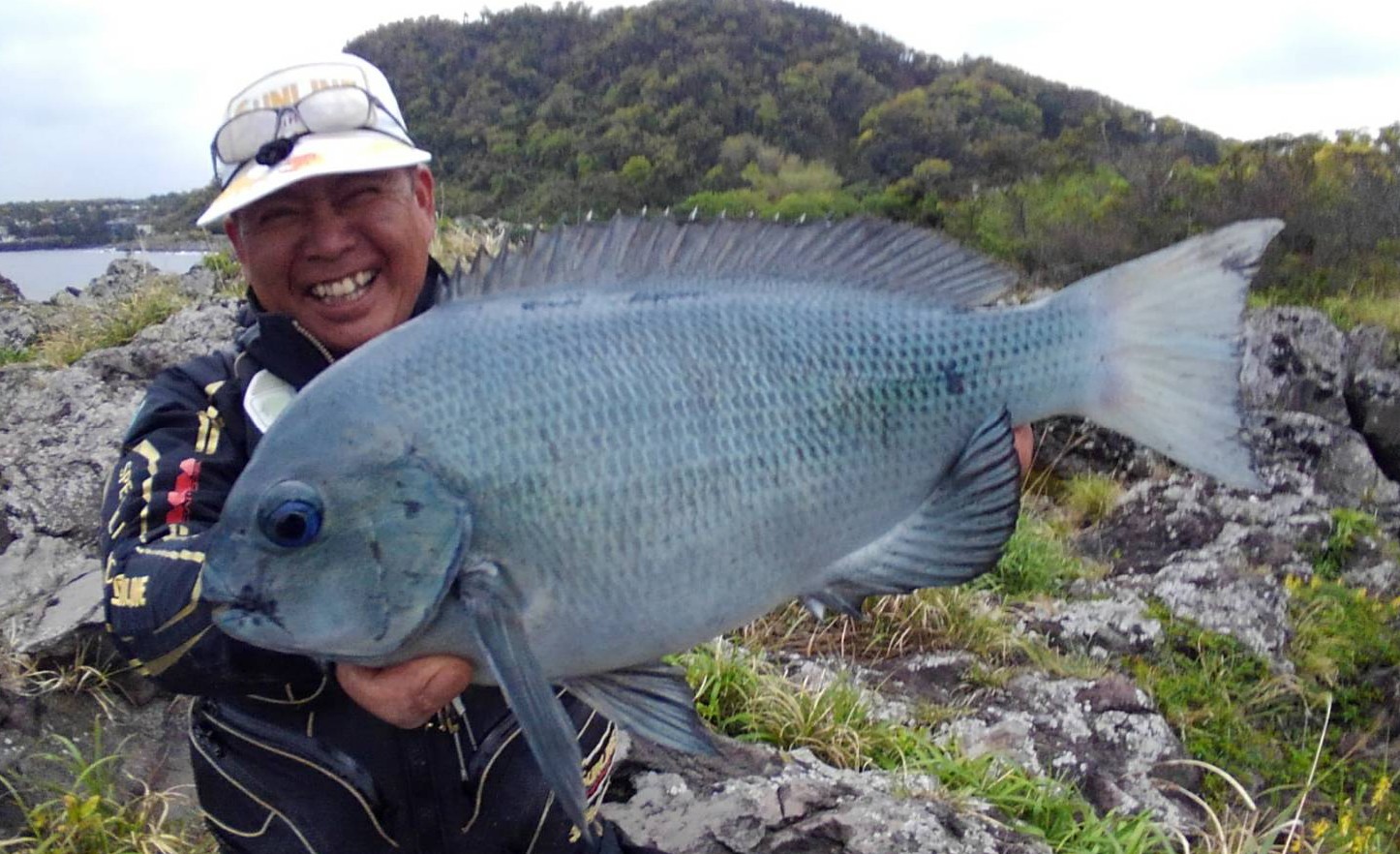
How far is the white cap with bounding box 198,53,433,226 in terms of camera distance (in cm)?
163

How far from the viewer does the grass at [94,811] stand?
2.63 metres

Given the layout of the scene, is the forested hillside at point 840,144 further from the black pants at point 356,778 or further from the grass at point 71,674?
the grass at point 71,674

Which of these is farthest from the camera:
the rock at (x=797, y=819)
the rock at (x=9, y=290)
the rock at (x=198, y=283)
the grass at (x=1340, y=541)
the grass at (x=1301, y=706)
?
the rock at (x=9, y=290)

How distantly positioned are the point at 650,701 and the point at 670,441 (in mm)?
357

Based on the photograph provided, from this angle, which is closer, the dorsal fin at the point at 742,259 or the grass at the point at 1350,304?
the dorsal fin at the point at 742,259

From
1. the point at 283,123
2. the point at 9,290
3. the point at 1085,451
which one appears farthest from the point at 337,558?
the point at 9,290

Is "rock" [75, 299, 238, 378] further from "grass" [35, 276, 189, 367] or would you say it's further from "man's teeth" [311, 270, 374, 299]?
"man's teeth" [311, 270, 374, 299]

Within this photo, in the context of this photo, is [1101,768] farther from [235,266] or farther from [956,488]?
[235,266]

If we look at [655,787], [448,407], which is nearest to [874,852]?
[655,787]

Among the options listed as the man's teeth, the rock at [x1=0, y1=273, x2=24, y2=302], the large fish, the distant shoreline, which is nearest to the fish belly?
the large fish

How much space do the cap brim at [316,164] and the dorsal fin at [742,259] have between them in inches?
19.3

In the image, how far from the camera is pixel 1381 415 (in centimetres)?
739

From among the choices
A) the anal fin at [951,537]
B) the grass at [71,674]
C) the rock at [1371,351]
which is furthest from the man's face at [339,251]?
the rock at [1371,351]

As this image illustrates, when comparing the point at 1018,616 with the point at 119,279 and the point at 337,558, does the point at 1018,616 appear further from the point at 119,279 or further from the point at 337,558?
the point at 119,279
